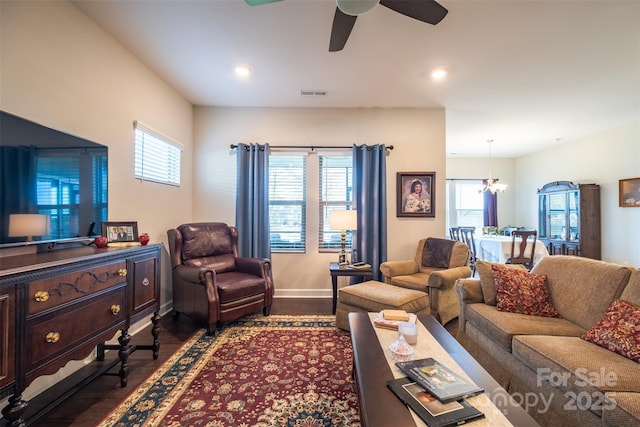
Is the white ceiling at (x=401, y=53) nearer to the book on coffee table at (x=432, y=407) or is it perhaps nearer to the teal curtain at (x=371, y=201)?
A: the teal curtain at (x=371, y=201)

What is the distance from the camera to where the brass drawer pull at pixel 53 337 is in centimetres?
129

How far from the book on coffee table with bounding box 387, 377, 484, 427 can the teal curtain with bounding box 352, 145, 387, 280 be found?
2645 mm

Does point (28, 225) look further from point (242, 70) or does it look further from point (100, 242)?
point (242, 70)

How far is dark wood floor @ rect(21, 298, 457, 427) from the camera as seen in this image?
1574mm

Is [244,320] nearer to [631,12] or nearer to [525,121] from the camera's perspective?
[631,12]

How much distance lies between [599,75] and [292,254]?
13.9ft

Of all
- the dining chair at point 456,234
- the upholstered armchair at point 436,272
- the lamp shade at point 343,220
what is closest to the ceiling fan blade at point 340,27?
the lamp shade at point 343,220

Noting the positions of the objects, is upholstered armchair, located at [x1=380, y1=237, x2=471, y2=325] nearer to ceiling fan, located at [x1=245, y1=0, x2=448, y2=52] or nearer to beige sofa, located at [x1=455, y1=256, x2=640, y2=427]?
beige sofa, located at [x1=455, y1=256, x2=640, y2=427]

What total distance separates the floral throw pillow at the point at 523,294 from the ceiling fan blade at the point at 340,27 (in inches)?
87.9

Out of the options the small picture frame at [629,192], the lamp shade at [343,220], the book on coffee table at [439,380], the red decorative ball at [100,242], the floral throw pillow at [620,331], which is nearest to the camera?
the book on coffee table at [439,380]

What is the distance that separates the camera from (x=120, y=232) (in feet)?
7.41

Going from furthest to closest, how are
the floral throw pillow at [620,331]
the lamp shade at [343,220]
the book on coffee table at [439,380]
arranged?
the lamp shade at [343,220] < the floral throw pillow at [620,331] < the book on coffee table at [439,380]

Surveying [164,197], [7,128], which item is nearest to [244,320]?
[164,197]

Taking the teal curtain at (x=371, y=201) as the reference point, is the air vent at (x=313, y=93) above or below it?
above
